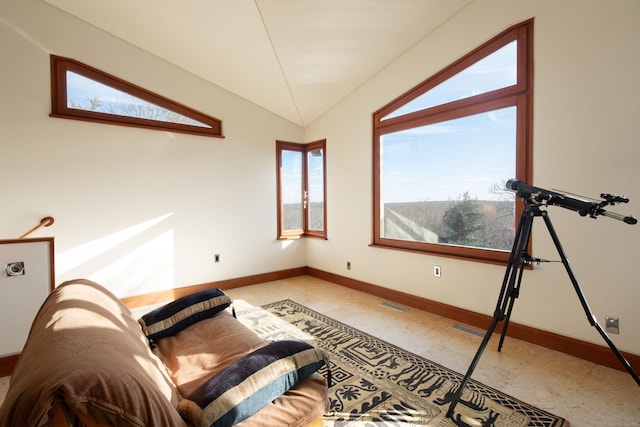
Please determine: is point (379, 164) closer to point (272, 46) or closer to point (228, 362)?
point (272, 46)

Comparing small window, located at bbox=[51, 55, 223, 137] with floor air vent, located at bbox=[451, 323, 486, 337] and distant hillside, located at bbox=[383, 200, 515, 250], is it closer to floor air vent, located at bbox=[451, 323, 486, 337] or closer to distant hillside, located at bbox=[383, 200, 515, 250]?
distant hillside, located at bbox=[383, 200, 515, 250]

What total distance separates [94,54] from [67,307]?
3.45 m

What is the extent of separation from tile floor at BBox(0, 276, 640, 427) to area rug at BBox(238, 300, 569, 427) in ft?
0.44

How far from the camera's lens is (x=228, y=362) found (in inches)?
64.0

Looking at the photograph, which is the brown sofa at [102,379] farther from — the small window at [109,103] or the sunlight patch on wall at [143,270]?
the small window at [109,103]

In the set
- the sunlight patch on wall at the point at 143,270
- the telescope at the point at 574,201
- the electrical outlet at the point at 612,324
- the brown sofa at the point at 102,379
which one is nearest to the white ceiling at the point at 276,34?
the telescope at the point at 574,201

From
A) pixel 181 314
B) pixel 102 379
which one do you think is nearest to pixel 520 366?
pixel 181 314

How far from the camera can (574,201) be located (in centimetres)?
172

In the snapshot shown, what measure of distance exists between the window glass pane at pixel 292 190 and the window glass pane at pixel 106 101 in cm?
176

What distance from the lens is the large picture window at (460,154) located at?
2.85 m


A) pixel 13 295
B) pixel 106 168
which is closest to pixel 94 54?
pixel 106 168

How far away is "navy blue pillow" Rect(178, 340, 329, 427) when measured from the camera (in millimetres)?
1104

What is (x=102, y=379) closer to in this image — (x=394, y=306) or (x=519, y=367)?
(x=519, y=367)

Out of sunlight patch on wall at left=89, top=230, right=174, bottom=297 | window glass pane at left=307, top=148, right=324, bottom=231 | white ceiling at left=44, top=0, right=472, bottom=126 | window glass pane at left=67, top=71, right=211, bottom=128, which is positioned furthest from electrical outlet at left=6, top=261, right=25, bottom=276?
window glass pane at left=307, top=148, right=324, bottom=231
